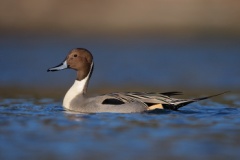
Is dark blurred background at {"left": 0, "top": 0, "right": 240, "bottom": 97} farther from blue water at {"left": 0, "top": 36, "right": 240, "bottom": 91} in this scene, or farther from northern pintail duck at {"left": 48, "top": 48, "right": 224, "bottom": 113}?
northern pintail duck at {"left": 48, "top": 48, "right": 224, "bottom": 113}

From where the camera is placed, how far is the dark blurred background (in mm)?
17750

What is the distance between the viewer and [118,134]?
9750 millimetres

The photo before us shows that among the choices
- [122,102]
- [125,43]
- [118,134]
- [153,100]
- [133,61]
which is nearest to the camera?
[118,134]

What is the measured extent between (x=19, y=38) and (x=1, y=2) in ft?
14.8

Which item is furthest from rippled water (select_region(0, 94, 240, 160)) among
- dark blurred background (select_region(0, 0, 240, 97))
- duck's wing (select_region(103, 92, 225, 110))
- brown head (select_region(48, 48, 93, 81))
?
dark blurred background (select_region(0, 0, 240, 97))

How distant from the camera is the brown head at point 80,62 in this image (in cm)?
1241

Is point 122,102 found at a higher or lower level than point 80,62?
lower

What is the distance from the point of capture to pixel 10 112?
460 inches

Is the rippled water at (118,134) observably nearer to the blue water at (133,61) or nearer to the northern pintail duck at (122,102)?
the northern pintail duck at (122,102)

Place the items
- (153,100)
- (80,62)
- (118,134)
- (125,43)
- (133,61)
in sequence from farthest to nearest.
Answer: (125,43) → (133,61) → (80,62) → (153,100) → (118,134)

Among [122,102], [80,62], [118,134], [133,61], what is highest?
[133,61]

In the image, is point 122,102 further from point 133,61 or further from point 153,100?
point 133,61

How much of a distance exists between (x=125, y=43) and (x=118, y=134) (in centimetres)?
1889

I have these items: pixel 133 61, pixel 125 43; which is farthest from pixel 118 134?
pixel 125 43
